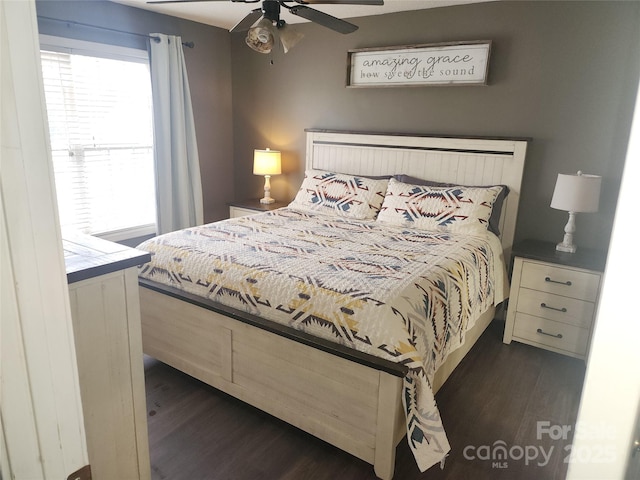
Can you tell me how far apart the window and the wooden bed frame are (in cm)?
137

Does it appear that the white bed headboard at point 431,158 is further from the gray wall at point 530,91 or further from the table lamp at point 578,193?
the table lamp at point 578,193

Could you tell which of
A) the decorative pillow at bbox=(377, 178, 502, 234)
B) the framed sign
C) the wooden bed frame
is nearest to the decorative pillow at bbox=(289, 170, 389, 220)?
the decorative pillow at bbox=(377, 178, 502, 234)

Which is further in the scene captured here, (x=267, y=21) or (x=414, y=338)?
(x=267, y=21)

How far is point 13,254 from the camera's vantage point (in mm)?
574

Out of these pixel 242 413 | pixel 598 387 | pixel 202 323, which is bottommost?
pixel 242 413

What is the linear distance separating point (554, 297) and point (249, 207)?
2614mm

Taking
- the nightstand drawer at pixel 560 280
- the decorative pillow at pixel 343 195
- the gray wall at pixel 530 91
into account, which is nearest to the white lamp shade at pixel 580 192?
the gray wall at pixel 530 91

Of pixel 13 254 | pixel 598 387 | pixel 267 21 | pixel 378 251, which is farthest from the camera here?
pixel 378 251

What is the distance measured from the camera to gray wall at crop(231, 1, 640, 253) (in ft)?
9.23

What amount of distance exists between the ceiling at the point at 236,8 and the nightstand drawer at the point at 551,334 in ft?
7.35

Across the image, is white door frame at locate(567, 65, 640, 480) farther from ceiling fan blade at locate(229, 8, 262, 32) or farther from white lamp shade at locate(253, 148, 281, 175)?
white lamp shade at locate(253, 148, 281, 175)

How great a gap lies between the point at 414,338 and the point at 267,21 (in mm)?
1531

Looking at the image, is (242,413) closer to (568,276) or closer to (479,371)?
(479,371)

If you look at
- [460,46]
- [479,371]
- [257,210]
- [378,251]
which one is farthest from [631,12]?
[257,210]
